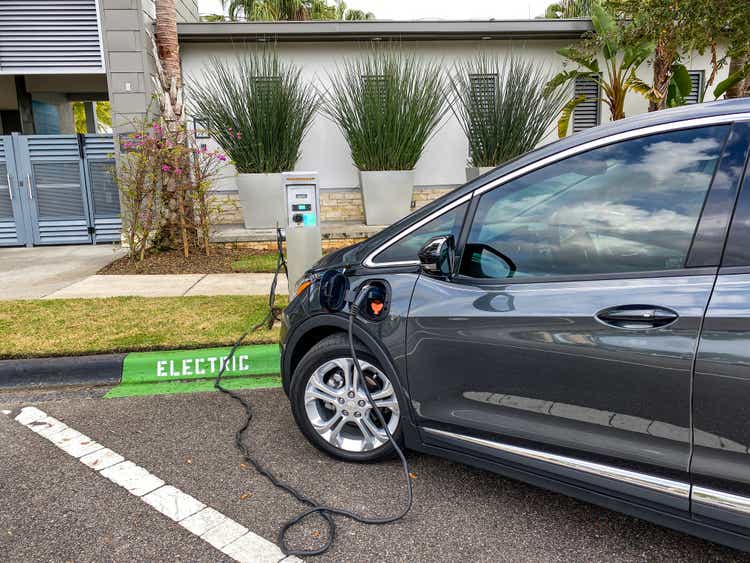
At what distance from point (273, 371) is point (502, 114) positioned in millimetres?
7064

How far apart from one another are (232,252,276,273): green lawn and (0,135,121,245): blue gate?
337 cm

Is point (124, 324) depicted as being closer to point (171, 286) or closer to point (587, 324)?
point (171, 286)

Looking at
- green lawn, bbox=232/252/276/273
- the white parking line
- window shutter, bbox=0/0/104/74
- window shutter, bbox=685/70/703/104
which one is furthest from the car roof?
window shutter, bbox=685/70/703/104

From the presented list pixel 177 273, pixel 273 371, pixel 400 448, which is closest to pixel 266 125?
pixel 177 273

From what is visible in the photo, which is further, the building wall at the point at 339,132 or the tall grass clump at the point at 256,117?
the building wall at the point at 339,132

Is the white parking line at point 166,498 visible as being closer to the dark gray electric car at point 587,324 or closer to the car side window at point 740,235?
the dark gray electric car at point 587,324

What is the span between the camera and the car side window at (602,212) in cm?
225

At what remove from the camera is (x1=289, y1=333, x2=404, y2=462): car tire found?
10.0 feet

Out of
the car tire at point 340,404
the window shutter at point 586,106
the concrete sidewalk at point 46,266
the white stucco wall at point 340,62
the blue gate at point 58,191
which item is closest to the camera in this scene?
the car tire at point 340,404

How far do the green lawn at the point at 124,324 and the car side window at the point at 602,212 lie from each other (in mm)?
2841

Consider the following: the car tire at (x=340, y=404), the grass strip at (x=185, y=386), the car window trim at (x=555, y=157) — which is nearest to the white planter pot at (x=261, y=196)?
the grass strip at (x=185, y=386)

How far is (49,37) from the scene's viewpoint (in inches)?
394

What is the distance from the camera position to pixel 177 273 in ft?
27.0

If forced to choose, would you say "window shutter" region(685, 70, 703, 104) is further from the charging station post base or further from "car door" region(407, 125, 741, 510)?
"car door" region(407, 125, 741, 510)
